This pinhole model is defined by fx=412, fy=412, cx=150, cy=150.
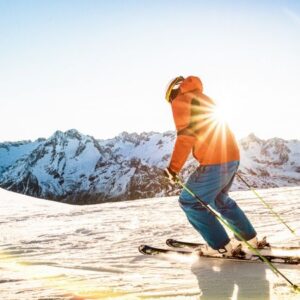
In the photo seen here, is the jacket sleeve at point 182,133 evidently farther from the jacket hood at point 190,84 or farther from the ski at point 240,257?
the ski at point 240,257

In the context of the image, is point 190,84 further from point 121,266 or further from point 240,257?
point 121,266

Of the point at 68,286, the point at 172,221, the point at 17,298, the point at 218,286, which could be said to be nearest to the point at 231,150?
the point at 218,286

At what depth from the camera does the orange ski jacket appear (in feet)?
15.5

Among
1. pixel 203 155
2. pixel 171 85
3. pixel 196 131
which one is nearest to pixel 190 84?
pixel 171 85

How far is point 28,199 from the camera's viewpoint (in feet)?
51.3

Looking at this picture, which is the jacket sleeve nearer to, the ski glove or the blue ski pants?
the ski glove

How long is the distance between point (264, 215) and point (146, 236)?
314 cm

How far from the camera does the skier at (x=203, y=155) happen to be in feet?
15.6

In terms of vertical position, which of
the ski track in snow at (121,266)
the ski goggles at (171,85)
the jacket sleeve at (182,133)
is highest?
the ski goggles at (171,85)

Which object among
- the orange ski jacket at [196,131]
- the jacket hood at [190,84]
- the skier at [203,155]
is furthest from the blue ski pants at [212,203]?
the jacket hood at [190,84]

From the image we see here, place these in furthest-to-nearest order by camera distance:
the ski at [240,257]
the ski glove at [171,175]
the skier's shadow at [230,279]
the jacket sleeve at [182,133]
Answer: the ski glove at [171,175], the jacket sleeve at [182,133], the ski at [240,257], the skier's shadow at [230,279]

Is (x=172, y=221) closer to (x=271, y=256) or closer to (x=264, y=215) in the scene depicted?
(x=264, y=215)

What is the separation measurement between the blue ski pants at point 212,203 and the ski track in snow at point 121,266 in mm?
340

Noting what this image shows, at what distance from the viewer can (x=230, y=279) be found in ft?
12.5
